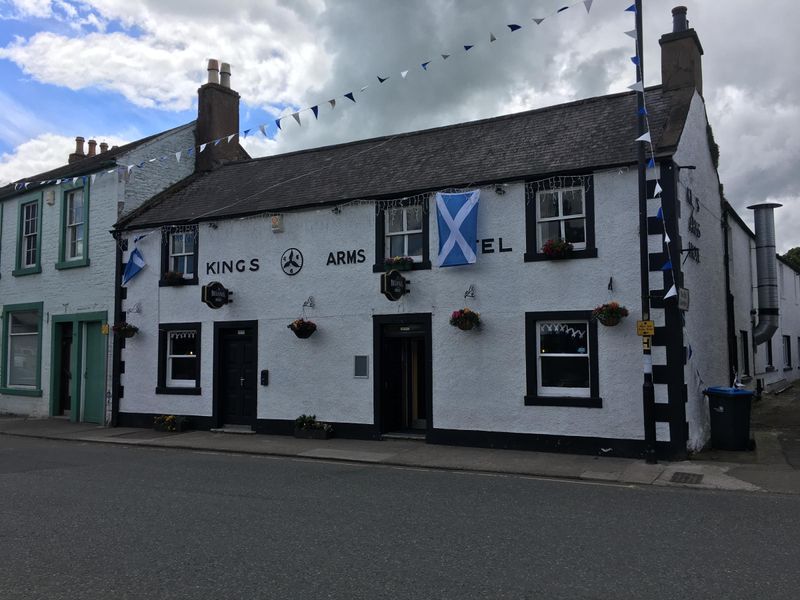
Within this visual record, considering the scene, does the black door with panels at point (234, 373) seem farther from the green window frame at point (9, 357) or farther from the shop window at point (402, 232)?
the green window frame at point (9, 357)

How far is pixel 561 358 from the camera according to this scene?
13.0m

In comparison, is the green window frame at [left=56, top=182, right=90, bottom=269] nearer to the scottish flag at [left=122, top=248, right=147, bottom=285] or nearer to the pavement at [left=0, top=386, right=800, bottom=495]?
the scottish flag at [left=122, top=248, right=147, bottom=285]

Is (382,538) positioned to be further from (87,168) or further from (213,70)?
(213,70)

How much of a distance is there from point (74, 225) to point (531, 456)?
590 inches

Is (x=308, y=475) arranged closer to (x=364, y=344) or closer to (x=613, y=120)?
(x=364, y=344)

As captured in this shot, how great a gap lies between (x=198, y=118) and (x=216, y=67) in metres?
1.76

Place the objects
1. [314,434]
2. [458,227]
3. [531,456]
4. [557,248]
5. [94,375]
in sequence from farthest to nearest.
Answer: [94,375] < [314,434] < [458,227] < [557,248] < [531,456]

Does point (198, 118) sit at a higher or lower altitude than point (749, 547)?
higher

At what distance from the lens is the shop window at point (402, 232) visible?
1446cm

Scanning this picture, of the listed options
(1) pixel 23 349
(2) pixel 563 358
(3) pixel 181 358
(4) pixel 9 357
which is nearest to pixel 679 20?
(2) pixel 563 358

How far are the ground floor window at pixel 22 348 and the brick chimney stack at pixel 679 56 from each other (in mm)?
18410

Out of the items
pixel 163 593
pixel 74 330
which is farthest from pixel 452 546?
pixel 74 330

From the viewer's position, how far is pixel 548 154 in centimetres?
1379

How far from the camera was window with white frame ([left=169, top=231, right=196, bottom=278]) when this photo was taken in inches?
693
